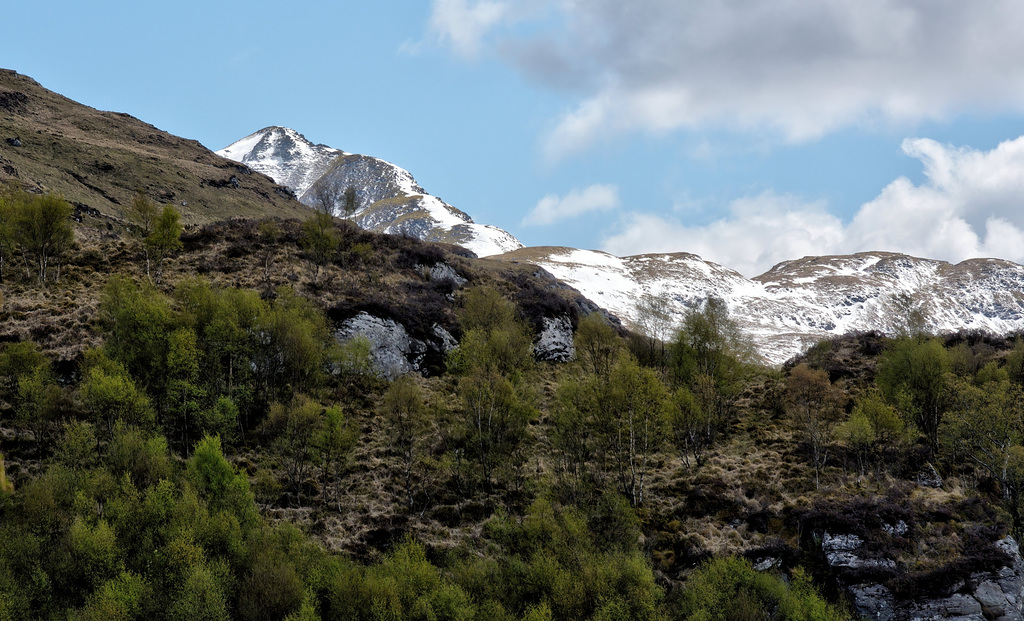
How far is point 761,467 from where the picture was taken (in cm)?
5403

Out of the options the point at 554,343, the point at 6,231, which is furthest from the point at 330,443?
the point at 6,231

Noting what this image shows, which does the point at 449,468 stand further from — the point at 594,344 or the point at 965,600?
the point at 965,600

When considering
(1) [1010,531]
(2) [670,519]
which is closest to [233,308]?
(2) [670,519]

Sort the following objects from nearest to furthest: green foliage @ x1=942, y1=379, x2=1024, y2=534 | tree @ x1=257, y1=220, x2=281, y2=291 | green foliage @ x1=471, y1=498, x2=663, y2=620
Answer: green foliage @ x1=471, y1=498, x2=663, y2=620
green foliage @ x1=942, y1=379, x2=1024, y2=534
tree @ x1=257, y1=220, x2=281, y2=291

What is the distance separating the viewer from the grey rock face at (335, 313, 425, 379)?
68062 mm

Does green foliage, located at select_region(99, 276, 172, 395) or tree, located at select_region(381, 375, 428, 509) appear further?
tree, located at select_region(381, 375, 428, 509)

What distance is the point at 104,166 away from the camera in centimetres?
13638

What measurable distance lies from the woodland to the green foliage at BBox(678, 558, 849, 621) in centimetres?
18

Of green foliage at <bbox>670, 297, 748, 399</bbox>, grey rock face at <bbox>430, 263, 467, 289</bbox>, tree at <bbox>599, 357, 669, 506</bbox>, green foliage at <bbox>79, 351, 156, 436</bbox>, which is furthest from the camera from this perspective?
grey rock face at <bbox>430, 263, 467, 289</bbox>

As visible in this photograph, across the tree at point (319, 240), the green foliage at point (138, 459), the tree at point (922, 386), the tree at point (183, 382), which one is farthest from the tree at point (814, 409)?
the tree at point (319, 240)

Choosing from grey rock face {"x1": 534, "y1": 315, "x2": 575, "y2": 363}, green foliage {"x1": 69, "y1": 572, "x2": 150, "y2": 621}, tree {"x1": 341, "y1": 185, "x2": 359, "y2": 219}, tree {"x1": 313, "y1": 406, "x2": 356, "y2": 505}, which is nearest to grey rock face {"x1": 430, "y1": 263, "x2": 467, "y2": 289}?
tree {"x1": 341, "y1": 185, "x2": 359, "y2": 219}

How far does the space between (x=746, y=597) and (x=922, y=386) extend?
110 ft

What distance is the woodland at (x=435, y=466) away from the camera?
39.9m

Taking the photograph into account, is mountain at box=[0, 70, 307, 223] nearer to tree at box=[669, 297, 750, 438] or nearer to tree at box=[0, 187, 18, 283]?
tree at box=[0, 187, 18, 283]
